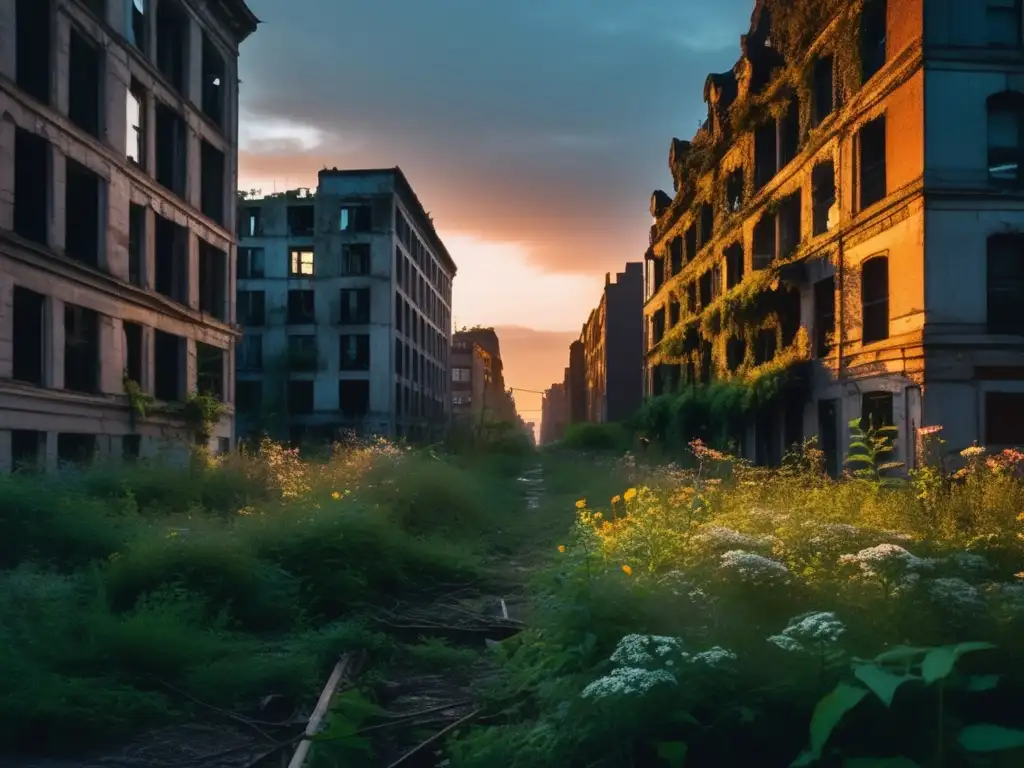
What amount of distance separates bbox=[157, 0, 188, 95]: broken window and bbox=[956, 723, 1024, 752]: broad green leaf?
26665 millimetres

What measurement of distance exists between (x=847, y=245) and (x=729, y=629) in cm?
1788

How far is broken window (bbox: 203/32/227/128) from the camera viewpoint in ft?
92.0

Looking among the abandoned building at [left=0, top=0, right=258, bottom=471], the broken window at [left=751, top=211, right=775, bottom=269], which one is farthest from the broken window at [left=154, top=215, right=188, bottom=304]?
the broken window at [left=751, top=211, right=775, bottom=269]

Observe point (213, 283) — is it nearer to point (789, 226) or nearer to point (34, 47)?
point (34, 47)

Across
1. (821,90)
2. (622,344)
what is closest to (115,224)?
(821,90)

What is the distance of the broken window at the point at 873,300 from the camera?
Result: 1956cm

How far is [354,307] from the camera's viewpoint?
163 ft

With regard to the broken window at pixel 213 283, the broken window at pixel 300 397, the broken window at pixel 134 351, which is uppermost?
the broken window at pixel 213 283

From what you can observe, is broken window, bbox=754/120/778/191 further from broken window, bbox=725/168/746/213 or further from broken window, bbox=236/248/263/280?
broken window, bbox=236/248/263/280

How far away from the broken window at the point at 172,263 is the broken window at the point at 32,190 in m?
6.34

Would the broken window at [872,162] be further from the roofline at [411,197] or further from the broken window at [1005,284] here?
the roofline at [411,197]

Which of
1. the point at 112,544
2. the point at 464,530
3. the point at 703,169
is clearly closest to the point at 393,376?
the point at 703,169

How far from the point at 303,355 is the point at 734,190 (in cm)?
2811

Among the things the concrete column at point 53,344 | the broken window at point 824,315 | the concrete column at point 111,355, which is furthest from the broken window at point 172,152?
the broken window at point 824,315
